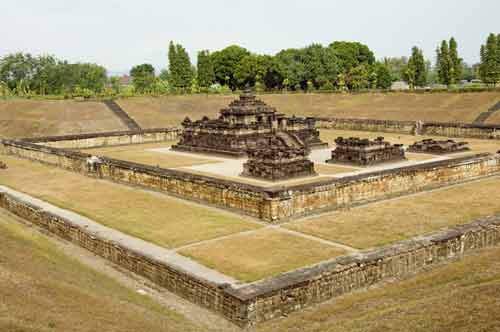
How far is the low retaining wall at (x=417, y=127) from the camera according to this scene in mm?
33281

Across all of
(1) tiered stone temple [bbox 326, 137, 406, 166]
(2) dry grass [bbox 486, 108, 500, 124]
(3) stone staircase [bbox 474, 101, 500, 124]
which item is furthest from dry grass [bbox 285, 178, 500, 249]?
(3) stone staircase [bbox 474, 101, 500, 124]

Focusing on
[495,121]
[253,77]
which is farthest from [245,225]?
[253,77]

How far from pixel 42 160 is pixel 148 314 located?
65.3 ft

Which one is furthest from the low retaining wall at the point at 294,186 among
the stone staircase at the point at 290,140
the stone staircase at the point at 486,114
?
the stone staircase at the point at 486,114

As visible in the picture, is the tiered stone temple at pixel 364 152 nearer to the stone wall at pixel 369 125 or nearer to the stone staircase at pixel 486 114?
the stone wall at pixel 369 125

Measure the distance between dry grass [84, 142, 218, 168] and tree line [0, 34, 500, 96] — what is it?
2464 centimetres

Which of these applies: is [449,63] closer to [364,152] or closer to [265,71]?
[265,71]

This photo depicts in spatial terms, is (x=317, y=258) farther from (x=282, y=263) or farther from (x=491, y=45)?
(x=491, y=45)

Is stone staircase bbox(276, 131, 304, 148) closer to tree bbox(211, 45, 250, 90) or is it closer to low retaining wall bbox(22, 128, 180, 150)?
low retaining wall bbox(22, 128, 180, 150)

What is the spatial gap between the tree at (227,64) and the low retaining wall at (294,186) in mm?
54026

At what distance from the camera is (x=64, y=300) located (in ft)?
27.0

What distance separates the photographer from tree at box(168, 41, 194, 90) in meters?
64.9

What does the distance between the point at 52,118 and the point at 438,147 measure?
92.4 feet

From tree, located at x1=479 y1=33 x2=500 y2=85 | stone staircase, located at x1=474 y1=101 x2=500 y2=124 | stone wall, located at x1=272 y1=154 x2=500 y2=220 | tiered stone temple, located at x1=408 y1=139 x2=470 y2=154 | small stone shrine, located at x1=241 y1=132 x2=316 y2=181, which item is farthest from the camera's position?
tree, located at x1=479 y1=33 x2=500 y2=85
